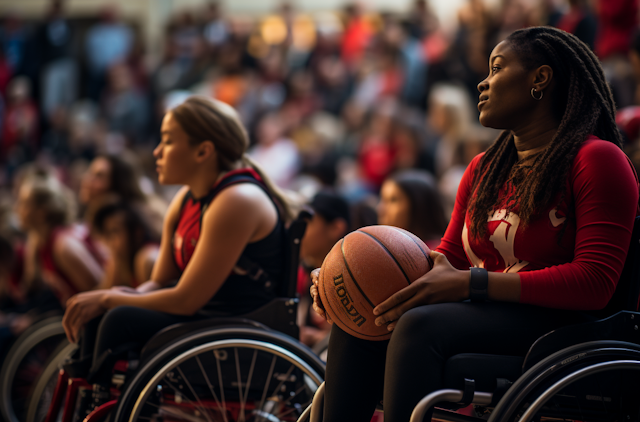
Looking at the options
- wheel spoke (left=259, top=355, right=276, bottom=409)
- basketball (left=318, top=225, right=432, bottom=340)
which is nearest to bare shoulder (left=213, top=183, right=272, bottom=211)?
wheel spoke (left=259, top=355, right=276, bottom=409)

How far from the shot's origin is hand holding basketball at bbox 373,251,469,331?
175 centimetres

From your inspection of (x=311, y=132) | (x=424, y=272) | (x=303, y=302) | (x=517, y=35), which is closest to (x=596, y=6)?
(x=311, y=132)

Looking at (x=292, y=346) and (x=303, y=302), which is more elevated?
(x=292, y=346)

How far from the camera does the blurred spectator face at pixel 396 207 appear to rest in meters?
3.51

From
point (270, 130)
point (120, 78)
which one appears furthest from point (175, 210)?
point (120, 78)

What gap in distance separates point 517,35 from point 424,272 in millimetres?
701

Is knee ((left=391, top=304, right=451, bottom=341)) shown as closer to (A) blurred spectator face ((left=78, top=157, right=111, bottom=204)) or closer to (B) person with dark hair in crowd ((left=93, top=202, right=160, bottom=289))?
(B) person with dark hair in crowd ((left=93, top=202, right=160, bottom=289))

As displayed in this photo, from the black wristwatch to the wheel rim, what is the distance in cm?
72

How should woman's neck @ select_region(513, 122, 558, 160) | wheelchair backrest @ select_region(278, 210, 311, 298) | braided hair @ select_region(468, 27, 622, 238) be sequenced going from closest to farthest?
braided hair @ select_region(468, 27, 622, 238), woman's neck @ select_region(513, 122, 558, 160), wheelchair backrest @ select_region(278, 210, 311, 298)

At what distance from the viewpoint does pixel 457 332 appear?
1.71 metres

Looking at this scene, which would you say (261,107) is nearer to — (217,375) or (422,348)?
(217,375)

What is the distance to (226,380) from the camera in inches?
94.0

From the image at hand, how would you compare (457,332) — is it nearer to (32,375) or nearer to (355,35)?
(32,375)

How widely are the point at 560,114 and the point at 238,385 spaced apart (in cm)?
135
